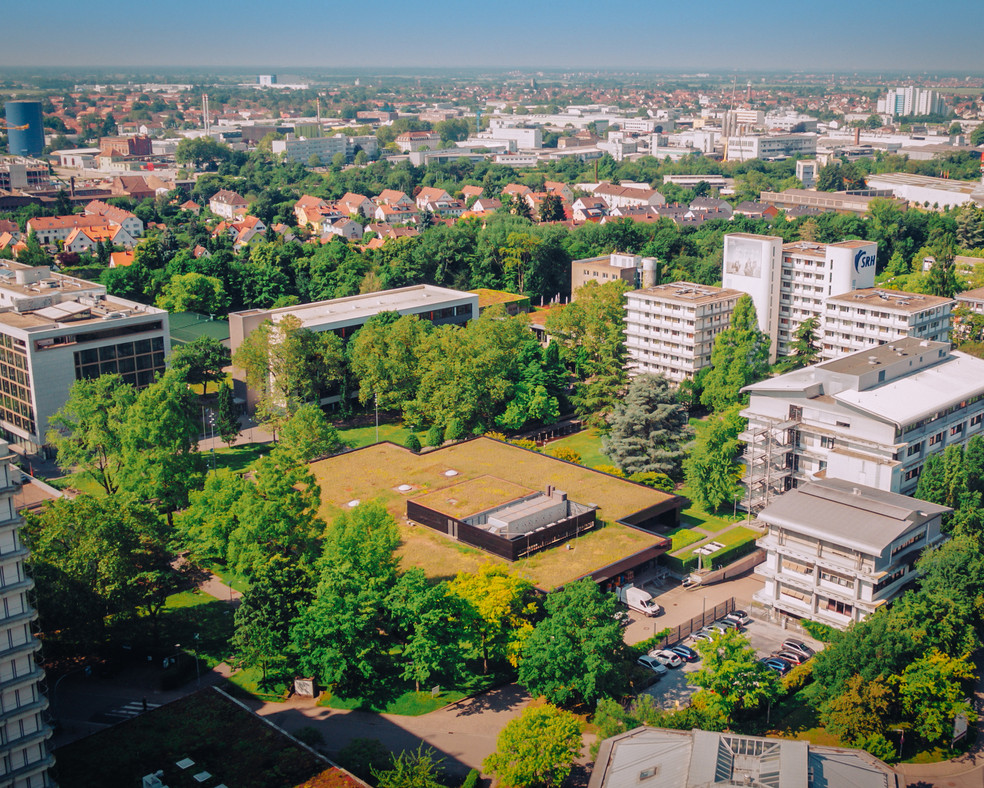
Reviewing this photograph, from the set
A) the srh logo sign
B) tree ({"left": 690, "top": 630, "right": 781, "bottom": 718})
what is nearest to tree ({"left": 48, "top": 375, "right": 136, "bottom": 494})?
tree ({"left": 690, "top": 630, "right": 781, "bottom": 718})

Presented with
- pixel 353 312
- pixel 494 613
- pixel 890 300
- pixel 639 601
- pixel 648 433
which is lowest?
pixel 639 601

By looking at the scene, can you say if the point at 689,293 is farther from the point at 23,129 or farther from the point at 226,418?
the point at 23,129

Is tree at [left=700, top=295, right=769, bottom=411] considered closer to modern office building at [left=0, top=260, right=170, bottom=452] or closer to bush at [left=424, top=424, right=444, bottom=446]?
bush at [left=424, top=424, right=444, bottom=446]

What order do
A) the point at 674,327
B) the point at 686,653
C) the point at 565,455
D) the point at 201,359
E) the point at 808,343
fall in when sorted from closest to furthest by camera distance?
the point at 686,653
the point at 565,455
the point at 674,327
the point at 201,359
the point at 808,343

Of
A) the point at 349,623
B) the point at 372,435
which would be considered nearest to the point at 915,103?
the point at 372,435

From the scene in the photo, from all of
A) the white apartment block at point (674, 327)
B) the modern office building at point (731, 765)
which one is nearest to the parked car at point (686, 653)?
the modern office building at point (731, 765)

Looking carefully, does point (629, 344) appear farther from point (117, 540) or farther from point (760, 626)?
point (117, 540)

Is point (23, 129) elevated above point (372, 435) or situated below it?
above

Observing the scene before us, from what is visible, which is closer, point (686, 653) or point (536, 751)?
point (536, 751)
